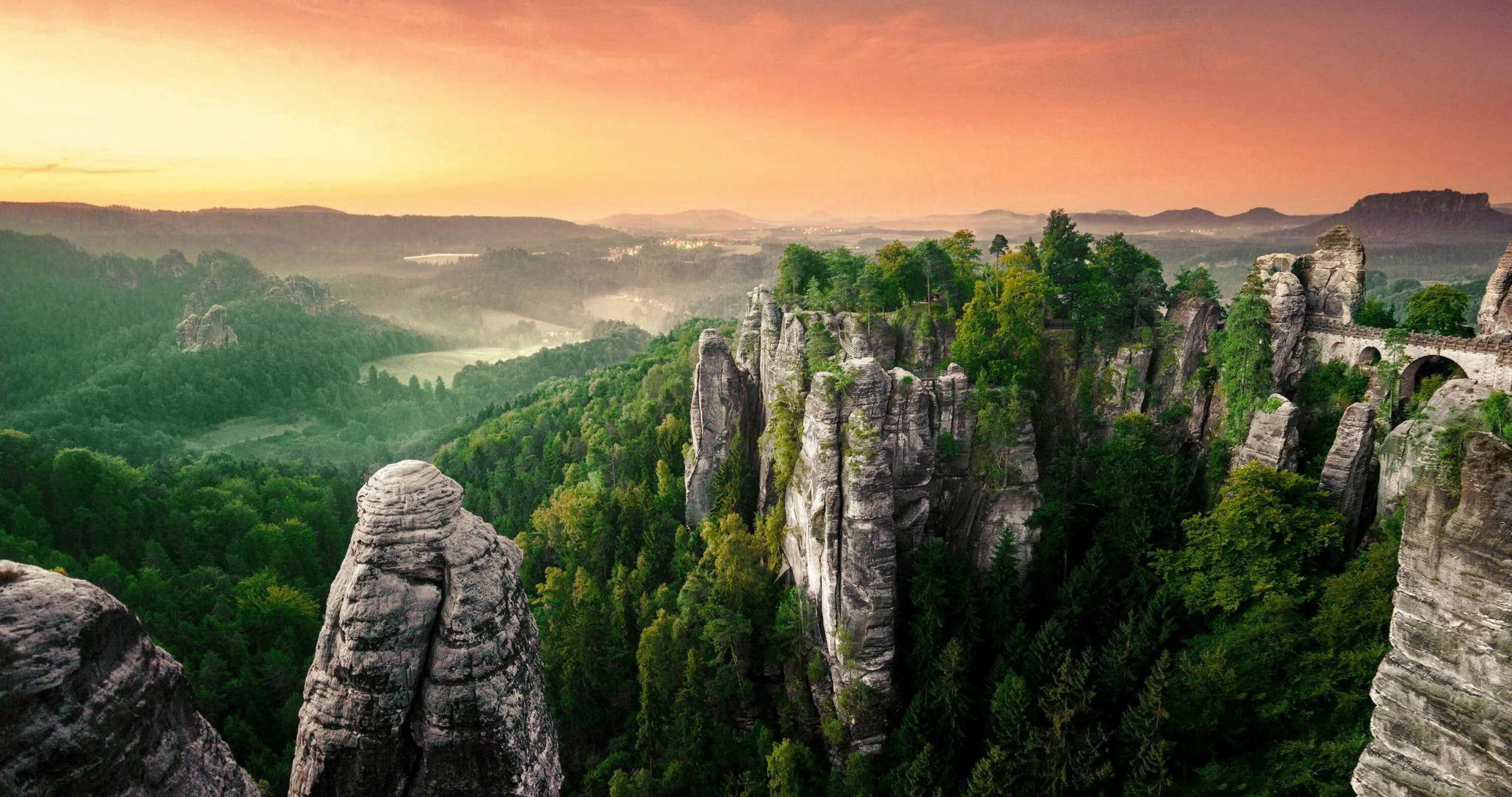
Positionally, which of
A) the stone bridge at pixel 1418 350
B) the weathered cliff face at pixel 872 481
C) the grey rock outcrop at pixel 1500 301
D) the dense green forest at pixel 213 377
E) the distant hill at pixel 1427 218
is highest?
the distant hill at pixel 1427 218

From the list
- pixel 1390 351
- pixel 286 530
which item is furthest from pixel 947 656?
pixel 286 530

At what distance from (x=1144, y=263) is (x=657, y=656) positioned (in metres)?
32.0

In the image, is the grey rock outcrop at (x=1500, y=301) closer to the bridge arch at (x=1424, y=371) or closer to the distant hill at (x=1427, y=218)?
the bridge arch at (x=1424, y=371)

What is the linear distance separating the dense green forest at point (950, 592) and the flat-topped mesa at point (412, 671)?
1805 centimetres

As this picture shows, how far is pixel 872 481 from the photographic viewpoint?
26.3 m

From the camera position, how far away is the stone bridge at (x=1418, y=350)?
86.0 feet

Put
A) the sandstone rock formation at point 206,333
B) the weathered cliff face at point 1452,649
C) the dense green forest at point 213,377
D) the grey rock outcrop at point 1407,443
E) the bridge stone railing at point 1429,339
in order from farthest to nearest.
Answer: the sandstone rock formation at point 206,333 < the dense green forest at point 213,377 < the bridge stone railing at point 1429,339 < the grey rock outcrop at point 1407,443 < the weathered cliff face at point 1452,649

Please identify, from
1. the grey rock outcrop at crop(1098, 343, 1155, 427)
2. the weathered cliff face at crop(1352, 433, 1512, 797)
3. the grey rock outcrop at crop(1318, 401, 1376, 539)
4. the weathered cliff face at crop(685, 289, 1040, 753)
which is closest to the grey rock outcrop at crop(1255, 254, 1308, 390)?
the grey rock outcrop at crop(1318, 401, 1376, 539)

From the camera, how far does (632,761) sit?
1257 inches

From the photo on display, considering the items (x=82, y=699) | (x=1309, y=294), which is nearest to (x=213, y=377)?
(x=82, y=699)

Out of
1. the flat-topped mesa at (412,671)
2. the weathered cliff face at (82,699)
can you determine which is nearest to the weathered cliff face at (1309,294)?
the flat-topped mesa at (412,671)

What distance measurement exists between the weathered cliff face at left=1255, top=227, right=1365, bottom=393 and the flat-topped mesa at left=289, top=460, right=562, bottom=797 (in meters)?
35.5

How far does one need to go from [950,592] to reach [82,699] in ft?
88.1

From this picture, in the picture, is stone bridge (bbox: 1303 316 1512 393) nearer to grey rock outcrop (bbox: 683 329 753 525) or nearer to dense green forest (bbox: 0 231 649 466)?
grey rock outcrop (bbox: 683 329 753 525)
